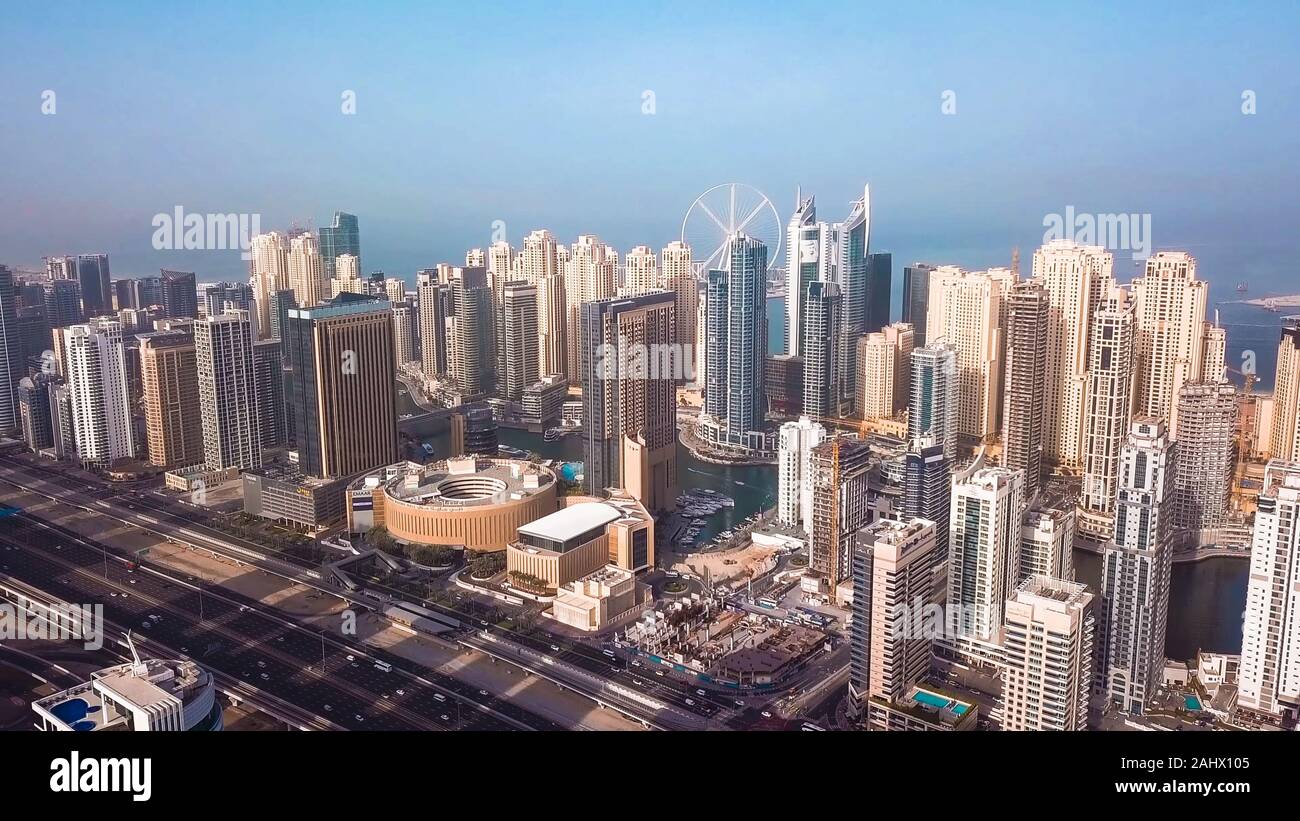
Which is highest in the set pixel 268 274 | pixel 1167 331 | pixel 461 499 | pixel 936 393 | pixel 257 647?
pixel 268 274

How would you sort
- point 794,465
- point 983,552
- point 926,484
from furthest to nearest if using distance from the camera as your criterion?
point 794,465, point 926,484, point 983,552

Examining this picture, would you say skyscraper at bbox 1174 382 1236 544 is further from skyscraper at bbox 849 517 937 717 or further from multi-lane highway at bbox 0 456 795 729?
multi-lane highway at bbox 0 456 795 729

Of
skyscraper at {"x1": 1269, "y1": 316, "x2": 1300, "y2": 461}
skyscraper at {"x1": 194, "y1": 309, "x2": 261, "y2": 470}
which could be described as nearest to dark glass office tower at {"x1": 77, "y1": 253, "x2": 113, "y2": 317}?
skyscraper at {"x1": 194, "y1": 309, "x2": 261, "y2": 470}

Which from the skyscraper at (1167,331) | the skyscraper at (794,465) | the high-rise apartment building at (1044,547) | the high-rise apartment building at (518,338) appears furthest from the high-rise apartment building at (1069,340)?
the high-rise apartment building at (518,338)

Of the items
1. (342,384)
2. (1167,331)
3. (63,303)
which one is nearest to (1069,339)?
(1167,331)

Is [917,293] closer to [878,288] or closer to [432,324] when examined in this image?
[878,288]

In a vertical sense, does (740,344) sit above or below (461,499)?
above
